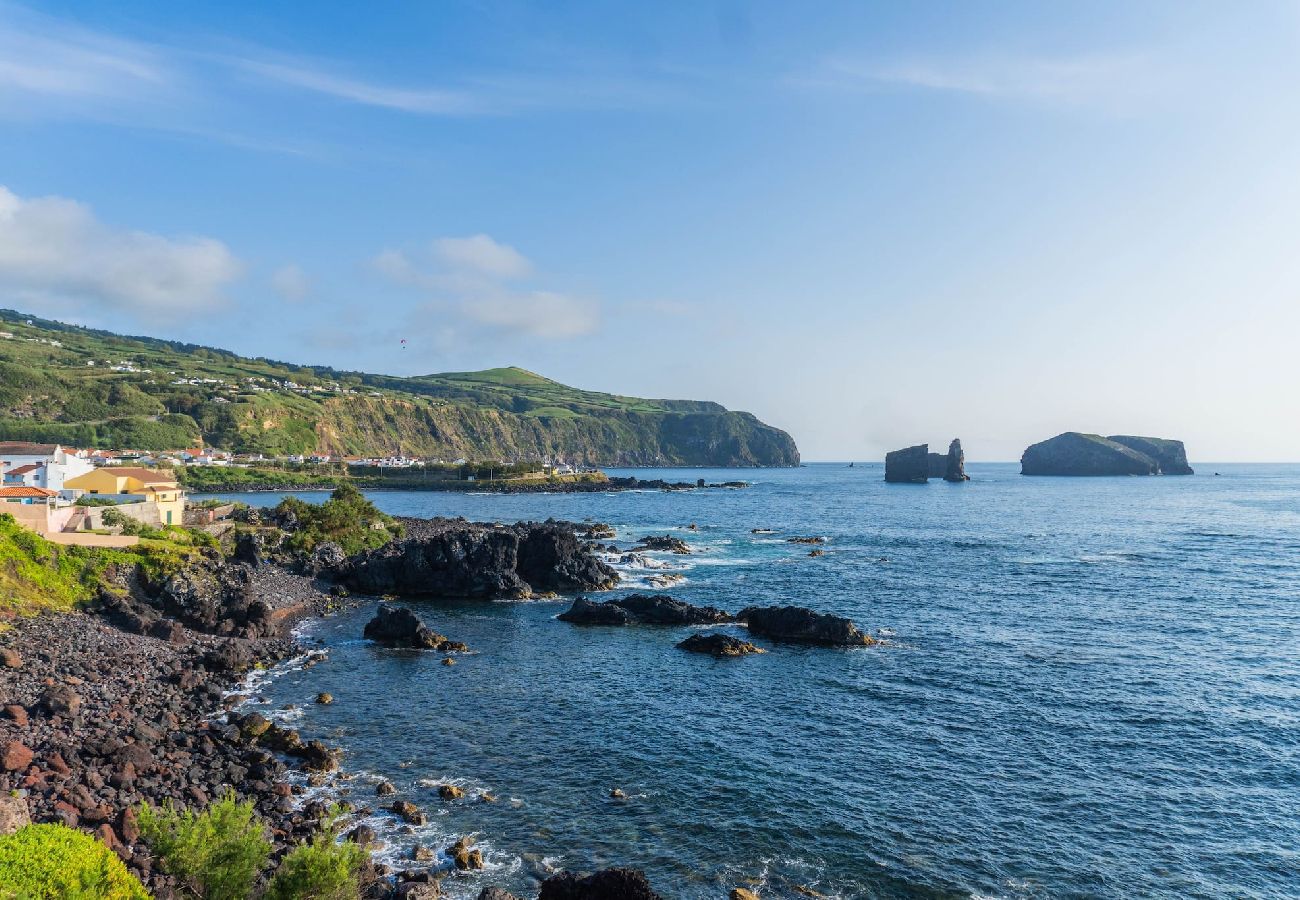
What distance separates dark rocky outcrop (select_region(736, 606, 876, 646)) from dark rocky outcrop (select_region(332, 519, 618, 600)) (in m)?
21.7

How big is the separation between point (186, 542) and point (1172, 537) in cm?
12235

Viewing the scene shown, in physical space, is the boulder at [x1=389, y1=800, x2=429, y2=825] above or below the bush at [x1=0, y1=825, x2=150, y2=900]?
below

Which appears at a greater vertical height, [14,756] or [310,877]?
[310,877]

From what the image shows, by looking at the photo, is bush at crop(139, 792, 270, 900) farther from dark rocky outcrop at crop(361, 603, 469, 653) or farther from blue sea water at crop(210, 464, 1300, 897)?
dark rocky outcrop at crop(361, 603, 469, 653)

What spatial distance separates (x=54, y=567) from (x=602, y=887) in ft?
151

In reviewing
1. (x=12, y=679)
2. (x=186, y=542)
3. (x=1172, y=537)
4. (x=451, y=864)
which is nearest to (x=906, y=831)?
(x=451, y=864)

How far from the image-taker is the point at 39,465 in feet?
287

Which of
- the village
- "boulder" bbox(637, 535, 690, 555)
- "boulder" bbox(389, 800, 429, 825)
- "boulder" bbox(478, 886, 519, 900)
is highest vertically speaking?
the village

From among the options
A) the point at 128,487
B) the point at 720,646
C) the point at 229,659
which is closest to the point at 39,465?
the point at 128,487

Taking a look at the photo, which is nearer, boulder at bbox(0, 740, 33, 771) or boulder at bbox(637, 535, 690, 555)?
boulder at bbox(0, 740, 33, 771)

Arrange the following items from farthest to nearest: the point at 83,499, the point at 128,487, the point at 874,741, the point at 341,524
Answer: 1. the point at 341,524
2. the point at 128,487
3. the point at 83,499
4. the point at 874,741

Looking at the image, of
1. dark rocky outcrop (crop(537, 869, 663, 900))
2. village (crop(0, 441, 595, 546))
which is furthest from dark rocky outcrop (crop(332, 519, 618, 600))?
dark rocky outcrop (crop(537, 869, 663, 900))

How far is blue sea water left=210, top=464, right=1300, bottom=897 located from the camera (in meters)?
24.0

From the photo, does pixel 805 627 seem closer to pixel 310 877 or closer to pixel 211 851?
pixel 310 877
